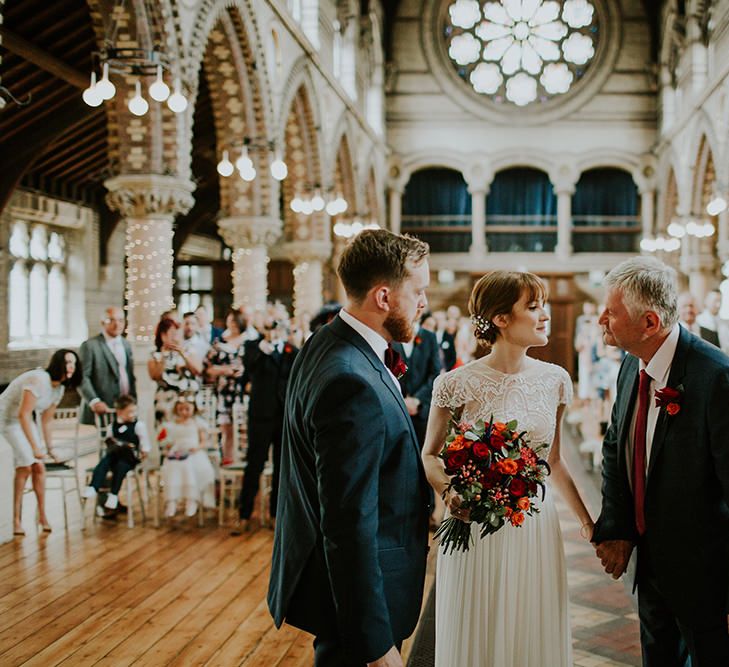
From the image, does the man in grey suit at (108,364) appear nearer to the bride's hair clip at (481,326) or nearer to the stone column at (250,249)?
the stone column at (250,249)

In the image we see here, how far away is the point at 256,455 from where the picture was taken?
5.52 m

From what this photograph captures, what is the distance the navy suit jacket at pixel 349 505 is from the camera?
5.42ft

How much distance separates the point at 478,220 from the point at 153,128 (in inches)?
534

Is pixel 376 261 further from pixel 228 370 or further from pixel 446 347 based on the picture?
pixel 446 347

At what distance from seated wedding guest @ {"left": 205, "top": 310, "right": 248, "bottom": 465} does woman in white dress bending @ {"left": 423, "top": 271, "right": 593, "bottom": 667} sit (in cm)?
367

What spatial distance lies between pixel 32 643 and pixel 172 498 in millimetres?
2256

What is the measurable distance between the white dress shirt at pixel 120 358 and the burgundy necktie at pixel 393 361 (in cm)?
564

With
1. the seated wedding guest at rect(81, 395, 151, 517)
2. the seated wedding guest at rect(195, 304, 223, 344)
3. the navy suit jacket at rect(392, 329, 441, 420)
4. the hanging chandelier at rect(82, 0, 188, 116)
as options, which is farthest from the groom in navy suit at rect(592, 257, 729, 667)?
the seated wedding guest at rect(195, 304, 223, 344)

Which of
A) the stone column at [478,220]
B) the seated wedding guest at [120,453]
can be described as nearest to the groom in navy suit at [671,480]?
the seated wedding guest at [120,453]

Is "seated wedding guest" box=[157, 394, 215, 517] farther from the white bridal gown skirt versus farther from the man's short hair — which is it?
the man's short hair

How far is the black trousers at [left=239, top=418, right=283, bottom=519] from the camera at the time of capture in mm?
5520

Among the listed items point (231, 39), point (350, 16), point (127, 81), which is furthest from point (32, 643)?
point (350, 16)

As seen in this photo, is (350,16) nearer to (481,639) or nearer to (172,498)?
(172,498)

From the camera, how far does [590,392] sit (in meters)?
11.0
